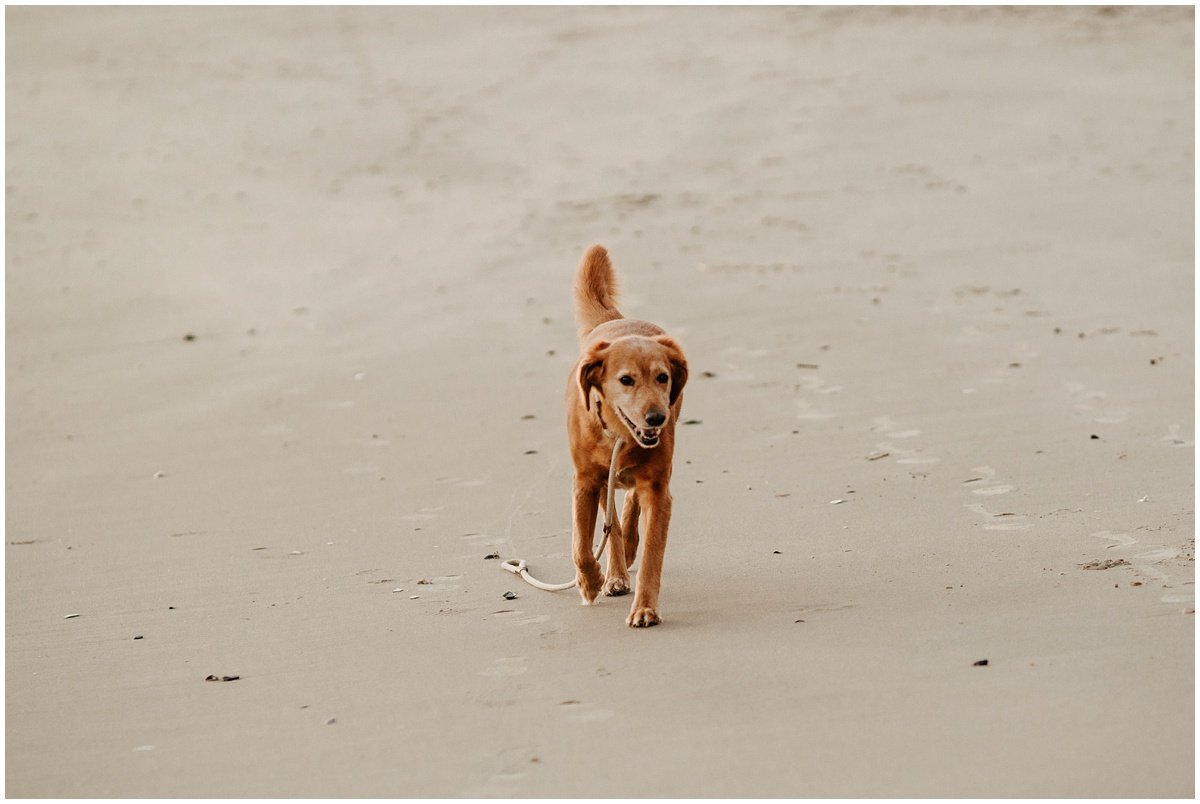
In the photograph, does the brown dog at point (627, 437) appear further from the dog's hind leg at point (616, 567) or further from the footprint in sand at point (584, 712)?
the footprint in sand at point (584, 712)

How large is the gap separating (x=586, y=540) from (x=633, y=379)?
65cm

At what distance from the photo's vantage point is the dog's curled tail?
6.40 meters

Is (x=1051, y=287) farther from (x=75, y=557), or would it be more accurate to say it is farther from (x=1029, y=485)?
(x=75, y=557)

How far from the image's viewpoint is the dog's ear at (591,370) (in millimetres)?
4965

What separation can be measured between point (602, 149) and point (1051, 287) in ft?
21.9

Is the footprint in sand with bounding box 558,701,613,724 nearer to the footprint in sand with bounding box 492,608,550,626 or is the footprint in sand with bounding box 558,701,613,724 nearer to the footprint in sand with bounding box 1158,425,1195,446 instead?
the footprint in sand with bounding box 492,608,550,626

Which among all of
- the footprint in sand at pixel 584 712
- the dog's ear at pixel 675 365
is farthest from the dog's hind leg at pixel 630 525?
the footprint in sand at pixel 584 712

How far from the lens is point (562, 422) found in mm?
7762

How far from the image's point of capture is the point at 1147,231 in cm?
1123

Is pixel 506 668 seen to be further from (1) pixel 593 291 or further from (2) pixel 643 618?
(1) pixel 593 291

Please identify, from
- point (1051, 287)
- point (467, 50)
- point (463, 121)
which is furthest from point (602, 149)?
point (1051, 287)

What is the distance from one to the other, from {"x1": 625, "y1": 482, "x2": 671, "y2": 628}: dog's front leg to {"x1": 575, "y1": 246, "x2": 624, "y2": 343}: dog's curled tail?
1.35m

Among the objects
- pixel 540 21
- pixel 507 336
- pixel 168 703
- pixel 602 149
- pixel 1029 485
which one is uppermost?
pixel 540 21

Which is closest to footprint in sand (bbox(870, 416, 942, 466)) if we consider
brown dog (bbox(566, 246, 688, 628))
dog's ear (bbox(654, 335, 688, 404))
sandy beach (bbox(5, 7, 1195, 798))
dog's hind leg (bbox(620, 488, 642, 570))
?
sandy beach (bbox(5, 7, 1195, 798))
